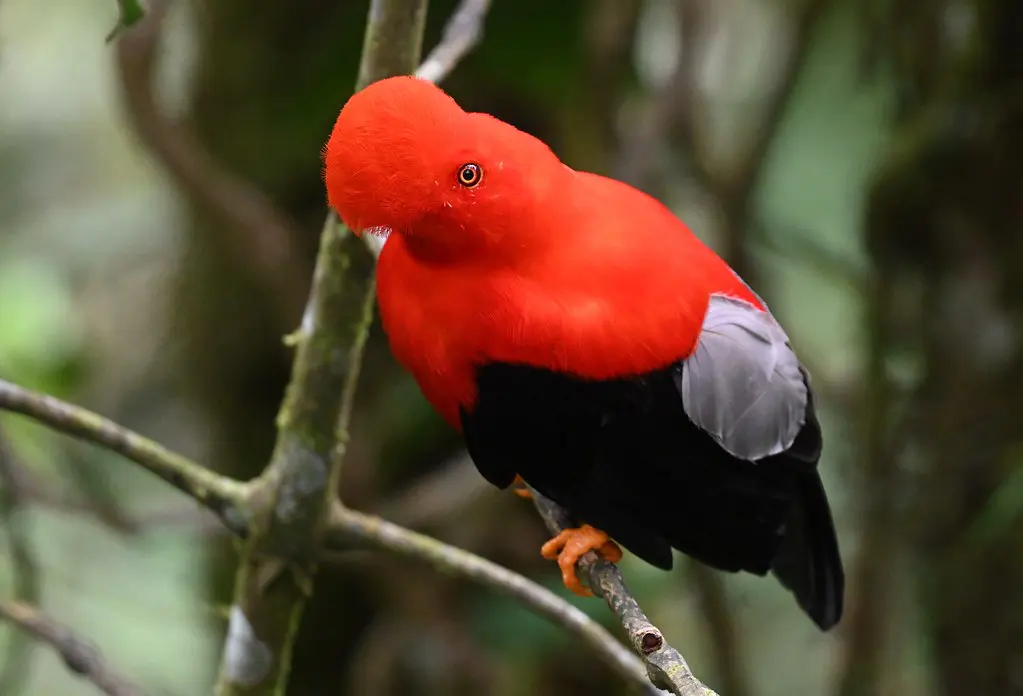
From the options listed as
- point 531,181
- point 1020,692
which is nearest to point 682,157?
Result: point 1020,692

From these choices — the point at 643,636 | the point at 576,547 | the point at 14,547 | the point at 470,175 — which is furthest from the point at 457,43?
the point at 14,547

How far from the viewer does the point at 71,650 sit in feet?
4.53

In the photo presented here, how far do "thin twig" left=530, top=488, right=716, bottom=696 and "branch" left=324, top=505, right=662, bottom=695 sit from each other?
0.36 ft

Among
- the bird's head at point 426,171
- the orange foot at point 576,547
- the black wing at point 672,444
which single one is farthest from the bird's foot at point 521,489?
the bird's head at point 426,171

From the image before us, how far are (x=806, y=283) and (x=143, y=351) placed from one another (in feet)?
7.15

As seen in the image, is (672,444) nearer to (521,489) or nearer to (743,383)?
(743,383)

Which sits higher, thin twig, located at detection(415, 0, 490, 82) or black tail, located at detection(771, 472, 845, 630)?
thin twig, located at detection(415, 0, 490, 82)

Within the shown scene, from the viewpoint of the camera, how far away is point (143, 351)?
3.46 m

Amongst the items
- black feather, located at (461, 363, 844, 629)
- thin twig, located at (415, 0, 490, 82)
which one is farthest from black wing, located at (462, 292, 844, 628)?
thin twig, located at (415, 0, 490, 82)

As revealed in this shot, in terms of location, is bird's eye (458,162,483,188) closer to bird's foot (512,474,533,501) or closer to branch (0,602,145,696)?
bird's foot (512,474,533,501)

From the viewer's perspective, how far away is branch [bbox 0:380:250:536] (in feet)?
3.89

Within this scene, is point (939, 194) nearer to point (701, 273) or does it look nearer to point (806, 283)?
point (701, 273)

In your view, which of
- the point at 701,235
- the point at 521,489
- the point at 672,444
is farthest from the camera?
the point at 701,235

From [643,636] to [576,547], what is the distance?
0.46 meters
